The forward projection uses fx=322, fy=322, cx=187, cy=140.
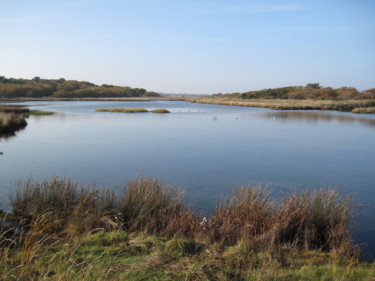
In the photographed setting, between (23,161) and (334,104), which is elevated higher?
(334,104)

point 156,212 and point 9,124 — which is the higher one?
point 9,124

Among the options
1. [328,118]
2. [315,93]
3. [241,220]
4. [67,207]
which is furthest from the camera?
[315,93]

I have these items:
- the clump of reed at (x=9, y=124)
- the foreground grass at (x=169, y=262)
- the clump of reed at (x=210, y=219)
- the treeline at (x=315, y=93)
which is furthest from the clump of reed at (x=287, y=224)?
the treeline at (x=315, y=93)

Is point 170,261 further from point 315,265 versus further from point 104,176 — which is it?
point 104,176

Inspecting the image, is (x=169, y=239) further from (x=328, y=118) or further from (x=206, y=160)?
(x=328, y=118)

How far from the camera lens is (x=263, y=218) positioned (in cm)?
611

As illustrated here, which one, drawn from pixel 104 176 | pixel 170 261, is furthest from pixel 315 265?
pixel 104 176

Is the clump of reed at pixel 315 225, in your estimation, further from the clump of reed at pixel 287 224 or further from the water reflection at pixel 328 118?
the water reflection at pixel 328 118

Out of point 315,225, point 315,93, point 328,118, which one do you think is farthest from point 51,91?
point 315,225

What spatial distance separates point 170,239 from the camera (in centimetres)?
546

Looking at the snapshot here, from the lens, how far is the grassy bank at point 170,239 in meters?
4.00

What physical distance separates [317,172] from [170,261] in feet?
27.9

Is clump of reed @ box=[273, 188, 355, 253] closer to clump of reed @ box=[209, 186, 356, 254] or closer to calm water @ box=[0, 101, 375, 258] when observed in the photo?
clump of reed @ box=[209, 186, 356, 254]

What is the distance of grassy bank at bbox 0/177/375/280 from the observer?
400 cm
